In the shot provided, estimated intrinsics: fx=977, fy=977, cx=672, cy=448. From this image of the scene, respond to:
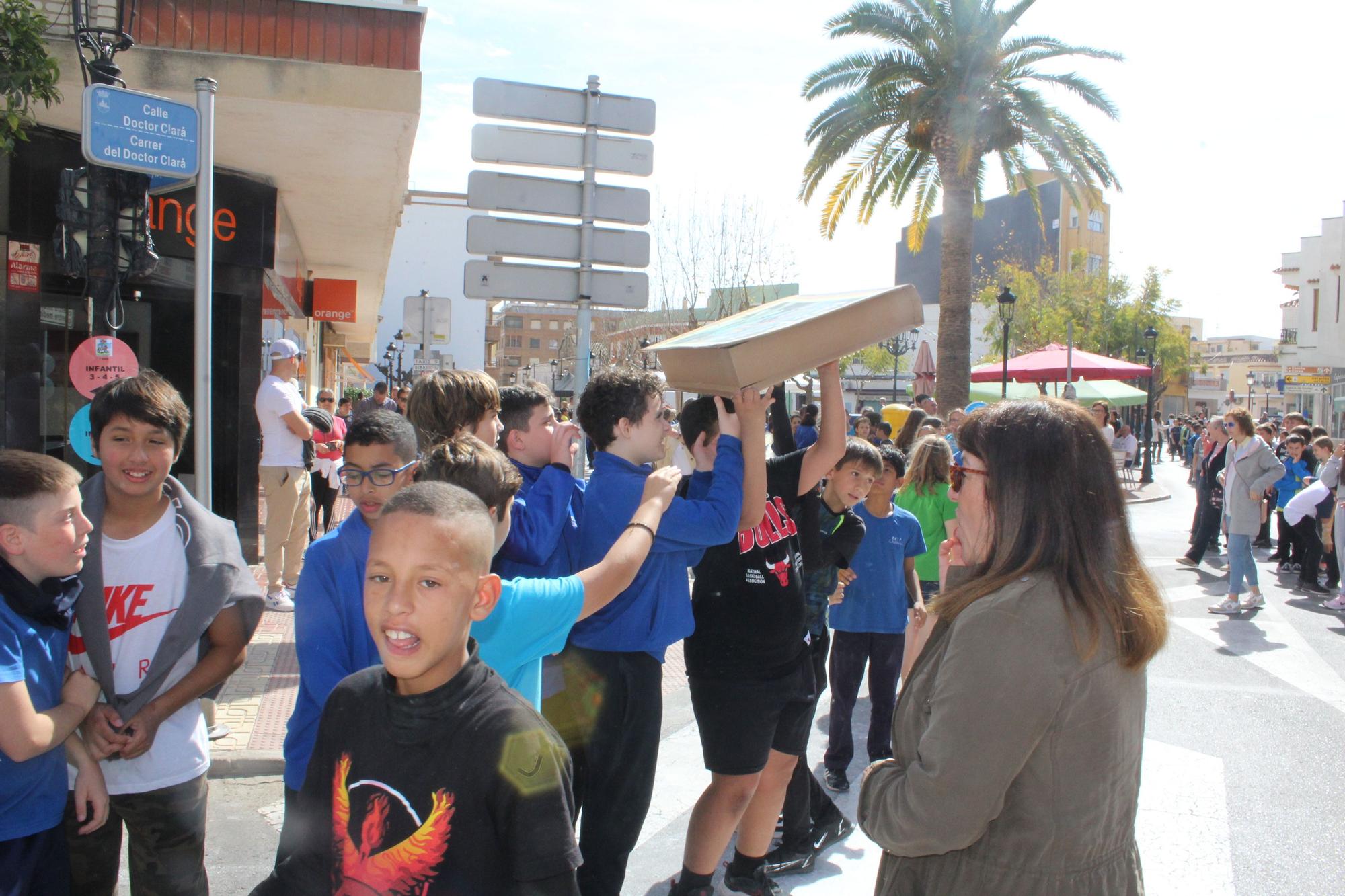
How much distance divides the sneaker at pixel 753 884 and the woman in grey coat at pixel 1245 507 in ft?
24.7

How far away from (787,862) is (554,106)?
15.6 ft

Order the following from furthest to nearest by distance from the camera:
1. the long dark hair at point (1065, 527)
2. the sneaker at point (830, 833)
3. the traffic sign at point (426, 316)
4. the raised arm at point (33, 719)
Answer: the traffic sign at point (426, 316), the sneaker at point (830, 833), the raised arm at point (33, 719), the long dark hair at point (1065, 527)

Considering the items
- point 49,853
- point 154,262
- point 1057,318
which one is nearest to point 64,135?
point 154,262

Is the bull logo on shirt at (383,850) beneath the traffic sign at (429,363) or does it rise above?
beneath

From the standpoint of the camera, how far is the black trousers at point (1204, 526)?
1173 cm

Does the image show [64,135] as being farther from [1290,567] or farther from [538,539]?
[1290,567]

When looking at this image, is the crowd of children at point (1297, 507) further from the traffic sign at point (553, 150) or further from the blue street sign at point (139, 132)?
the blue street sign at point (139, 132)

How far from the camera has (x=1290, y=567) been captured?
12672 millimetres

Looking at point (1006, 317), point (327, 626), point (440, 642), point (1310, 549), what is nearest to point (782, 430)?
point (327, 626)

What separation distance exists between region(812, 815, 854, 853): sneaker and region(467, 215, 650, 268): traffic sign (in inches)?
155

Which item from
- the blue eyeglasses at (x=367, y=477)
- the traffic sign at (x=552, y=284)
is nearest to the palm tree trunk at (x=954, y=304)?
the traffic sign at (x=552, y=284)

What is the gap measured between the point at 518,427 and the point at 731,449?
68 cm

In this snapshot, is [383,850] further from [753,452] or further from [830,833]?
[830,833]

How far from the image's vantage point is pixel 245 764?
4934mm
